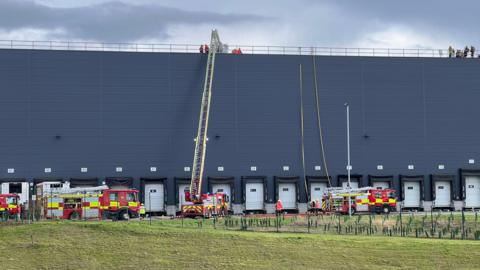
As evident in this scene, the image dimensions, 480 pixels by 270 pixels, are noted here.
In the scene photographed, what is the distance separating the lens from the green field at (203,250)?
2995cm

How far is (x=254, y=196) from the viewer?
6850cm

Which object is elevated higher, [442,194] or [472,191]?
[472,191]

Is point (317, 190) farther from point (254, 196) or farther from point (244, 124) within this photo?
point (244, 124)

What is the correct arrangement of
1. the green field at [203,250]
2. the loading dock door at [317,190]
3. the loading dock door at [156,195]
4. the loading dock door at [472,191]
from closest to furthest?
the green field at [203,250], the loading dock door at [156,195], the loading dock door at [317,190], the loading dock door at [472,191]

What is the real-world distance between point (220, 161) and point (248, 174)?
102 inches

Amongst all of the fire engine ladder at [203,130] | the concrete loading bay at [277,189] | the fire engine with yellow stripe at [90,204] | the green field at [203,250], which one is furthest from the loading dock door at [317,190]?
the green field at [203,250]

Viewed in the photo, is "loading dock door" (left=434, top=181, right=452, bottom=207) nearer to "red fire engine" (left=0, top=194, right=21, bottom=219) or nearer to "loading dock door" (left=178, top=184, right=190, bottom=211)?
"loading dock door" (left=178, top=184, right=190, bottom=211)

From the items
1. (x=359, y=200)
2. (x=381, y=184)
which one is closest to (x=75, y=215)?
(x=359, y=200)

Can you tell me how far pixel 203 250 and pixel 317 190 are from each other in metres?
39.1

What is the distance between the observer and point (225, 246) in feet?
104

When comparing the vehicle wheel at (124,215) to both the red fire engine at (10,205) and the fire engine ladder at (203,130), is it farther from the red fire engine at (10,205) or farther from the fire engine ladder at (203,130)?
the fire engine ladder at (203,130)

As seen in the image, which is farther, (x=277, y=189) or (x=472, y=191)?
(x=472, y=191)

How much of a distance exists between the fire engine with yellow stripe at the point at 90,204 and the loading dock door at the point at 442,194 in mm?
29757

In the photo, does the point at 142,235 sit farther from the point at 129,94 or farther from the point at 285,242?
the point at 129,94
